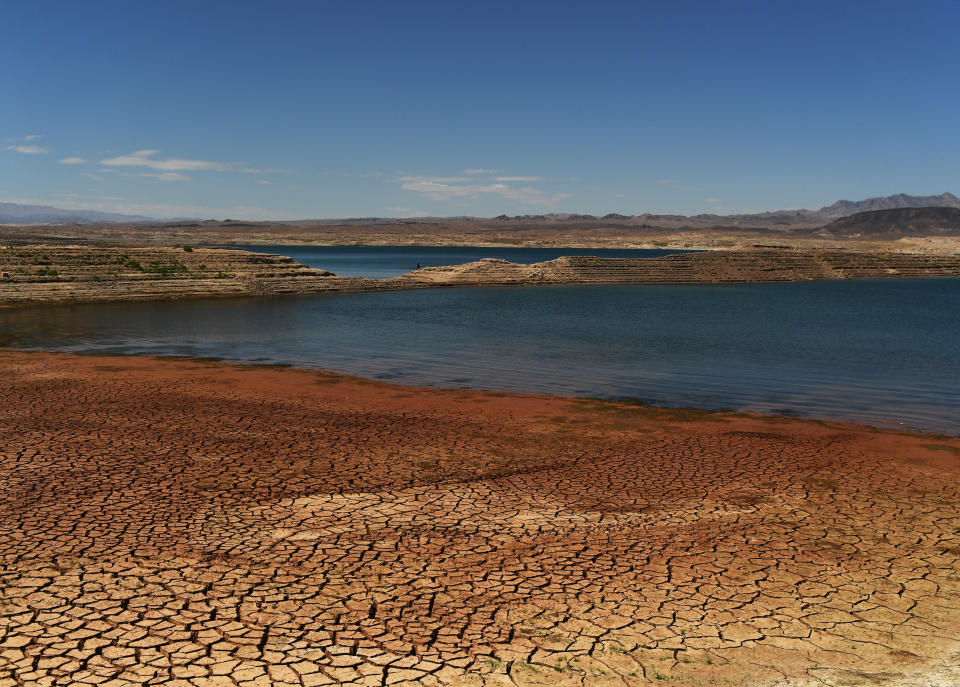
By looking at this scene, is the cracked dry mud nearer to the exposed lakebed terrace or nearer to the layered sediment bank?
the exposed lakebed terrace

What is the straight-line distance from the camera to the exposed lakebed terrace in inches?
933

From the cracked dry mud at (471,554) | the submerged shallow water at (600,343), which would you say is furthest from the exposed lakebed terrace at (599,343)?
the cracked dry mud at (471,554)

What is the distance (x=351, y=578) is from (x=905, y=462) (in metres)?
11.9

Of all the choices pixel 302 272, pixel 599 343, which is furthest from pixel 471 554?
pixel 302 272

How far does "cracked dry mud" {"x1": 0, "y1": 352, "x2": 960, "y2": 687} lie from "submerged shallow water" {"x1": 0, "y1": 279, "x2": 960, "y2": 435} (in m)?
6.27

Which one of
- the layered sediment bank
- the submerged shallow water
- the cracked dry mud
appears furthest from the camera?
the layered sediment bank

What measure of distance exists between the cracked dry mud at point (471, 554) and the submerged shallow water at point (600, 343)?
20.6ft

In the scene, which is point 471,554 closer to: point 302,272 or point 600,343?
point 600,343

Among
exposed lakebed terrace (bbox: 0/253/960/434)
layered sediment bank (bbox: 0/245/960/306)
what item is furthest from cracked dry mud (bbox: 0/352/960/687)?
layered sediment bank (bbox: 0/245/960/306)

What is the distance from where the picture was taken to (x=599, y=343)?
36062 millimetres

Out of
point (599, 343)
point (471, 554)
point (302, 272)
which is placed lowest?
point (471, 554)

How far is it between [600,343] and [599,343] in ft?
0.17

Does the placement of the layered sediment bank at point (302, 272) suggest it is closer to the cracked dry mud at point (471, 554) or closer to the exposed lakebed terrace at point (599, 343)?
the exposed lakebed terrace at point (599, 343)

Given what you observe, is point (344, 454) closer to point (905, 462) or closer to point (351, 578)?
point (351, 578)
